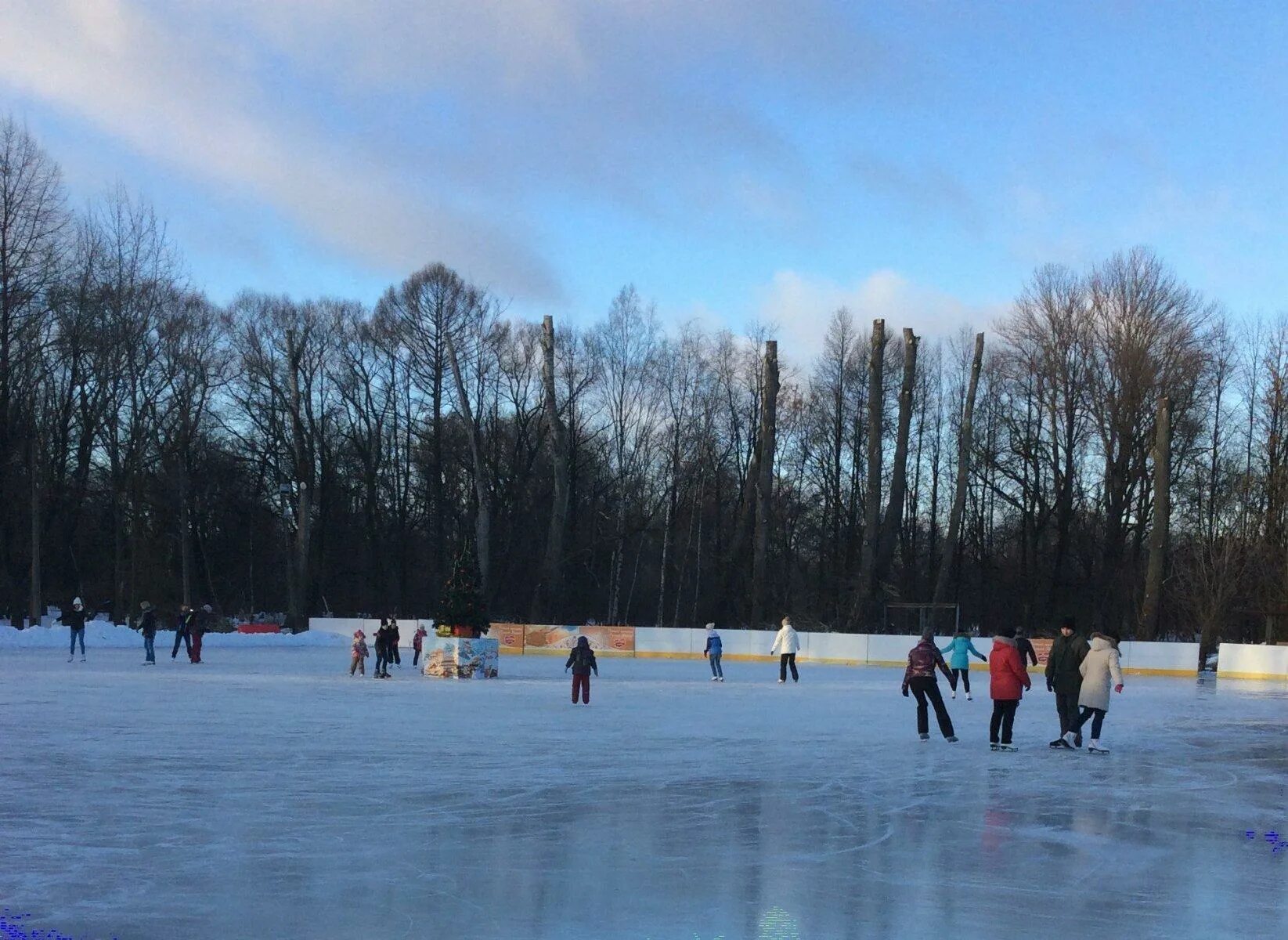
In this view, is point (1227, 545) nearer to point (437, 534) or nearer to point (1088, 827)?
point (437, 534)

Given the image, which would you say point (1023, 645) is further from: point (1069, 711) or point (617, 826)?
point (617, 826)

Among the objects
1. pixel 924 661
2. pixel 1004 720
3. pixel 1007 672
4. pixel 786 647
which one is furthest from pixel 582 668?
pixel 786 647

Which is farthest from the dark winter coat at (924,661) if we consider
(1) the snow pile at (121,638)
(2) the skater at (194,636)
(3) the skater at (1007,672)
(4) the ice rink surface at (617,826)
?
(1) the snow pile at (121,638)

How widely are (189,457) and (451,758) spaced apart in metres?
45.1

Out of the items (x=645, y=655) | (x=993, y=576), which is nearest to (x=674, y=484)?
(x=993, y=576)

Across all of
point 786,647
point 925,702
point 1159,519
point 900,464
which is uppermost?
point 900,464

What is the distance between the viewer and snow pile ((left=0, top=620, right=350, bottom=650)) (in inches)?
1522

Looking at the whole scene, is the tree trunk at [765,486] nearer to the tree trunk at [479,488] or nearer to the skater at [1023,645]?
the tree trunk at [479,488]

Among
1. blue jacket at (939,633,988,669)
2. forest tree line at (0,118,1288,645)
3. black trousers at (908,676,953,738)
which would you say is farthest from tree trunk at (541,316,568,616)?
black trousers at (908,676,953,738)

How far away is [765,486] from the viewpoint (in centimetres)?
5028

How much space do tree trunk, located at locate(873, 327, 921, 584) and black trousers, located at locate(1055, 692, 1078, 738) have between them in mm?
33707

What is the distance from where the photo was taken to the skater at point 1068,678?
48.7ft

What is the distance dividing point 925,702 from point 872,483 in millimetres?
33848

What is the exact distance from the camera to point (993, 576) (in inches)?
2237
